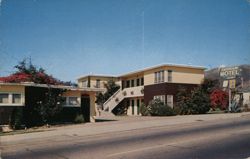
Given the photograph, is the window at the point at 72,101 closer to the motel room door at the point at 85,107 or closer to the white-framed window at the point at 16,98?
the motel room door at the point at 85,107

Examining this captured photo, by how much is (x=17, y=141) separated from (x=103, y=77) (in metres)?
33.1

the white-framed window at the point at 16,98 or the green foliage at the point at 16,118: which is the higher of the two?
the white-framed window at the point at 16,98

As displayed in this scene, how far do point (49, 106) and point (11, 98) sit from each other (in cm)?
287

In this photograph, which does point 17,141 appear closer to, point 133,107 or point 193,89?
point 193,89

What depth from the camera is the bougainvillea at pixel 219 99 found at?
37.2 m

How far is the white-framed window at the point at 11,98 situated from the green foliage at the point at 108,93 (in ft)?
72.3

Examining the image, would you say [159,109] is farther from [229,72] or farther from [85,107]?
[229,72]

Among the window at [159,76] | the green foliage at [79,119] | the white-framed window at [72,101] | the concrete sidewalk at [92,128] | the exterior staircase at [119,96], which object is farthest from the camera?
the exterior staircase at [119,96]

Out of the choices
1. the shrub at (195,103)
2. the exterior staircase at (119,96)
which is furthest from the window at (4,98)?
the exterior staircase at (119,96)

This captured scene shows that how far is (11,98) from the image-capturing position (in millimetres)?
24359

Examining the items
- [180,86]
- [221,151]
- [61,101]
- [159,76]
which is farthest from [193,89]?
[221,151]

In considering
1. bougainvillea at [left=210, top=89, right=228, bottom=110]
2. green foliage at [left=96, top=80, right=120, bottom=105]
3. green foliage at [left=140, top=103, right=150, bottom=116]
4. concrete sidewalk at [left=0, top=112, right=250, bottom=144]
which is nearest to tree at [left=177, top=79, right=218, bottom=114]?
bougainvillea at [left=210, top=89, right=228, bottom=110]

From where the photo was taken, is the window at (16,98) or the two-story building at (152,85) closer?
the window at (16,98)

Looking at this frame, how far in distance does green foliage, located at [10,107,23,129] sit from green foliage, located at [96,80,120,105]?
885 inches
